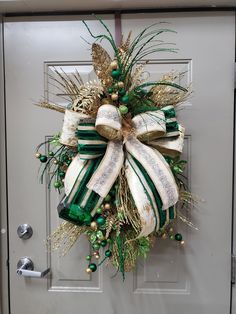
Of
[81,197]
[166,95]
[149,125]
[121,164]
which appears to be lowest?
[81,197]

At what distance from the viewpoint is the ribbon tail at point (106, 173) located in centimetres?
77

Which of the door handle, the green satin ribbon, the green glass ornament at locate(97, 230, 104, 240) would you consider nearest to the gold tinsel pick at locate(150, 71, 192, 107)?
the green satin ribbon

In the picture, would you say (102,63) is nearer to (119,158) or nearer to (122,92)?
(122,92)

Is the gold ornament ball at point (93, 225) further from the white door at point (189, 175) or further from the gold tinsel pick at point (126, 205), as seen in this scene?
the white door at point (189, 175)

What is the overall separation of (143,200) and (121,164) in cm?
13

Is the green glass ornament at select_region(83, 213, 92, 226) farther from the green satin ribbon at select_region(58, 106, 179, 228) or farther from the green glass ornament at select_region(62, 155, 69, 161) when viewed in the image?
the green glass ornament at select_region(62, 155, 69, 161)

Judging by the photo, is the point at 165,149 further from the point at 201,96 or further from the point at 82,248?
the point at 82,248

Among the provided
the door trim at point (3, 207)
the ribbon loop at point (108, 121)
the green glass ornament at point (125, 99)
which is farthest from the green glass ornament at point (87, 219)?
the door trim at point (3, 207)

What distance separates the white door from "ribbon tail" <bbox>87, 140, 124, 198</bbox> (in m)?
0.38

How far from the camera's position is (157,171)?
769mm

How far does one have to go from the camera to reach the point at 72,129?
817mm

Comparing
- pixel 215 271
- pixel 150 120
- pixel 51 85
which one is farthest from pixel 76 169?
pixel 215 271

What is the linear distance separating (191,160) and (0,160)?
799mm

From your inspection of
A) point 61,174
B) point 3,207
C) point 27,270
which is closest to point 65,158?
point 61,174
